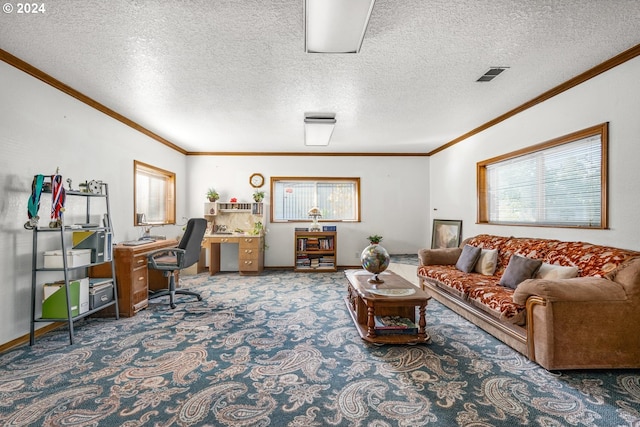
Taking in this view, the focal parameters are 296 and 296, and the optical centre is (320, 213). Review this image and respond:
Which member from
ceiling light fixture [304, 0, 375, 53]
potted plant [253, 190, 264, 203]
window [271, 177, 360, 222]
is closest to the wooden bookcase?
window [271, 177, 360, 222]

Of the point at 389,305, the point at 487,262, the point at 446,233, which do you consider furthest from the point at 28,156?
the point at 446,233

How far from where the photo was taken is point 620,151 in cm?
269

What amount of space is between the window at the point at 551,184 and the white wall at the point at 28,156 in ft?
17.8

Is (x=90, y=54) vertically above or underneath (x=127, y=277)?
above

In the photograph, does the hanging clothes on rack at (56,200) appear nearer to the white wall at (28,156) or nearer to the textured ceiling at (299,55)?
the white wall at (28,156)

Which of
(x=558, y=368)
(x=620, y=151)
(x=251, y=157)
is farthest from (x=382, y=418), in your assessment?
(x=251, y=157)

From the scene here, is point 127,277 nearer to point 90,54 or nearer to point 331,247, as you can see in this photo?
point 90,54

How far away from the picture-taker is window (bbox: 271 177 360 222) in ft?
21.5

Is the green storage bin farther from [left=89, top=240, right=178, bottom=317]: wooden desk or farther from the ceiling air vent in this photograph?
the ceiling air vent

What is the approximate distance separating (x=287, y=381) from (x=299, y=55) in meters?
2.63

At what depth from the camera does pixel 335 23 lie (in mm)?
1965

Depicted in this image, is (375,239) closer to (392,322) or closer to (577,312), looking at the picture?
(392,322)

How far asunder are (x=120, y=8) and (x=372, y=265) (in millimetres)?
2943

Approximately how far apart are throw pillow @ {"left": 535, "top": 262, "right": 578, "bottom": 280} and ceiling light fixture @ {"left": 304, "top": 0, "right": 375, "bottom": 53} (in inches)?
105
